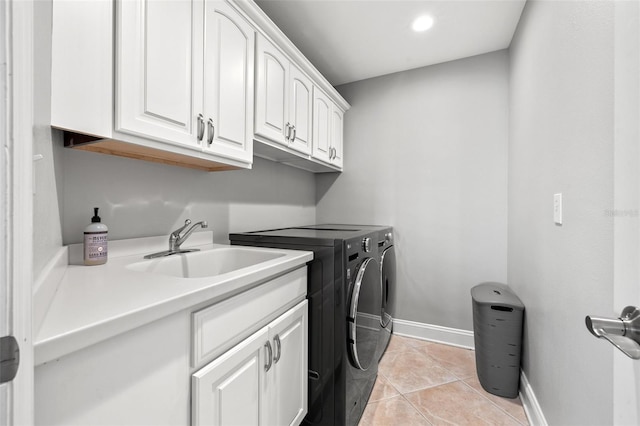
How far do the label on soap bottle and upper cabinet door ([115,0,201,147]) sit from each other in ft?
1.44

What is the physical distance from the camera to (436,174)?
2.51 metres

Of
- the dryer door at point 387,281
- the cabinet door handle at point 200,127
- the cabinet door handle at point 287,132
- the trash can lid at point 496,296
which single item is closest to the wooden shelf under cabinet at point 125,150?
the cabinet door handle at point 200,127

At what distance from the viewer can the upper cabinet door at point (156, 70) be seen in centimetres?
93

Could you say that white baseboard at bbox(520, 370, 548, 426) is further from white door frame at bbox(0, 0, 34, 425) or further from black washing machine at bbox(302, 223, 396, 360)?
white door frame at bbox(0, 0, 34, 425)

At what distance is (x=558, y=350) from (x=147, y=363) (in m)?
1.58

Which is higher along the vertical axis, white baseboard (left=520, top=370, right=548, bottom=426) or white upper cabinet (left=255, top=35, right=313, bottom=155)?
white upper cabinet (left=255, top=35, right=313, bottom=155)

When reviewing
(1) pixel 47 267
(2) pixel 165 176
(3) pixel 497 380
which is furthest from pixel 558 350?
(2) pixel 165 176

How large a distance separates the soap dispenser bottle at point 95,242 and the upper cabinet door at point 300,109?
115 centimetres

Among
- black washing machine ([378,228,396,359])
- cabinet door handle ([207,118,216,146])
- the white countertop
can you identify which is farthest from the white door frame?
black washing machine ([378,228,396,359])

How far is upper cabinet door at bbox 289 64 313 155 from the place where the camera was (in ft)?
6.15

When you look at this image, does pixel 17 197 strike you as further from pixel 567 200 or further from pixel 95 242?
pixel 567 200

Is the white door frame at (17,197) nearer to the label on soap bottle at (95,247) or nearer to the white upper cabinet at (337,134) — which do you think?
the label on soap bottle at (95,247)

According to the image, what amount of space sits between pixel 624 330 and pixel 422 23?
214cm

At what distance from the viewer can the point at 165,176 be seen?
1.45 metres
